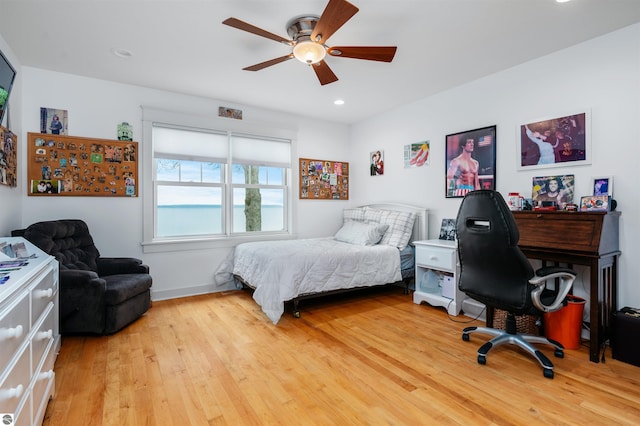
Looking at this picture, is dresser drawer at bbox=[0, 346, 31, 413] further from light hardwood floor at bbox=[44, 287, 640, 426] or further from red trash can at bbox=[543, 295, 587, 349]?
red trash can at bbox=[543, 295, 587, 349]

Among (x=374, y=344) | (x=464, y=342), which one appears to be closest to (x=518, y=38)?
(x=464, y=342)

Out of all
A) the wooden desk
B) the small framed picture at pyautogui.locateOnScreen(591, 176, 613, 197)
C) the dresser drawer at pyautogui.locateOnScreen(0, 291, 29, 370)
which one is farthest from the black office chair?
the dresser drawer at pyautogui.locateOnScreen(0, 291, 29, 370)

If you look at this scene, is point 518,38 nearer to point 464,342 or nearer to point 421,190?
point 421,190

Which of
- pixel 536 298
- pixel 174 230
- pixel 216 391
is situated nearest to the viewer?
pixel 216 391

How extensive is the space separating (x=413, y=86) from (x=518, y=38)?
1211 millimetres

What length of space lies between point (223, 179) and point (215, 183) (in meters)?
0.12

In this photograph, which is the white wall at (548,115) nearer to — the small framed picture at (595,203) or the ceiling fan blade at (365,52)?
the small framed picture at (595,203)

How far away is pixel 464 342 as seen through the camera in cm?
259

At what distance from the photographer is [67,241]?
3.01m

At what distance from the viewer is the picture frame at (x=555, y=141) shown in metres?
2.72

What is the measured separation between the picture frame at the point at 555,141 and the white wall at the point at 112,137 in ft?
10.4

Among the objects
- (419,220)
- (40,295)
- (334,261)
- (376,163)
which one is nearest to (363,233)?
(419,220)

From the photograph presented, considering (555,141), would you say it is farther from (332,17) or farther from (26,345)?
(26,345)

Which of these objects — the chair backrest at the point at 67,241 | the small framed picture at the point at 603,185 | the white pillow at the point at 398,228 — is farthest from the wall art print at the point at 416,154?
the chair backrest at the point at 67,241
